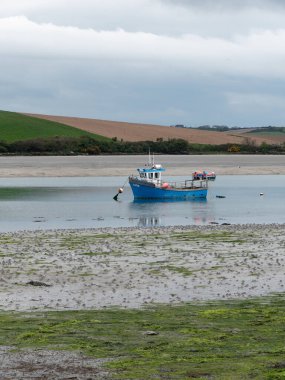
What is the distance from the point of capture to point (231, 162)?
118m

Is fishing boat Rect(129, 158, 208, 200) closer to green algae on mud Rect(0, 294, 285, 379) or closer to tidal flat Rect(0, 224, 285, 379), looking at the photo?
tidal flat Rect(0, 224, 285, 379)

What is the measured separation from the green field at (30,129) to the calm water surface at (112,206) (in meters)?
54.4

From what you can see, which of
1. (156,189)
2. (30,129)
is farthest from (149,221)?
(30,129)

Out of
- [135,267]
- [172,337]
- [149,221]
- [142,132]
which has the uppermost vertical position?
[142,132]

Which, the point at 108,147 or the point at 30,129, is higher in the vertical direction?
the point at 30,129

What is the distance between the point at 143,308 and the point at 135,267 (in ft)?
21.9

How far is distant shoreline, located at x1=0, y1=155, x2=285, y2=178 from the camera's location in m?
96.1

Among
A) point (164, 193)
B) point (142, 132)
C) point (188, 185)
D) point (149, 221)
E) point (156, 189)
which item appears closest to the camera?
point (149, 221)

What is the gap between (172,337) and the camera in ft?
47.0

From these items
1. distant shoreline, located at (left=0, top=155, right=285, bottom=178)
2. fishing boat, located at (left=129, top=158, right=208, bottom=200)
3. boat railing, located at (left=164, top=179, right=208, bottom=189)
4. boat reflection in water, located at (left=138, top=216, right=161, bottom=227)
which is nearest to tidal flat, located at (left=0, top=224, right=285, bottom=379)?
boat reflection in water, located at (left=138, top=216, right=161, bottom=227)

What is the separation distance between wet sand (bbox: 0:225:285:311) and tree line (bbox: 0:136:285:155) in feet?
310

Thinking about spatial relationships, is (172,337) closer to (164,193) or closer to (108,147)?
(164,193)

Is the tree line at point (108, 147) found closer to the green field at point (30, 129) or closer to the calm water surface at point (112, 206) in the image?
the green field at point (30, 129)

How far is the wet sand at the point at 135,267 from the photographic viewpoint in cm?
1933
